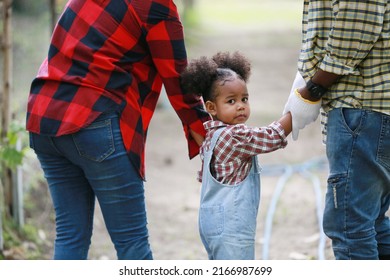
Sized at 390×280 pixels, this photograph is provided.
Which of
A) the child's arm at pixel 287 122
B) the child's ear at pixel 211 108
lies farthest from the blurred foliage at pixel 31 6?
the child's arm at pixel 287 122

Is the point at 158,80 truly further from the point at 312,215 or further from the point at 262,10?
the point at 262,10

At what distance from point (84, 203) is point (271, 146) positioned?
90cm

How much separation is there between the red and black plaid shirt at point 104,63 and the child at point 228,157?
18cm

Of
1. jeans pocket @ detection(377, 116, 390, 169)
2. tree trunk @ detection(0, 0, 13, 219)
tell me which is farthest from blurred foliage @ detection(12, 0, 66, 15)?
jeans pocket @ detection(377, 116, 390, 169)

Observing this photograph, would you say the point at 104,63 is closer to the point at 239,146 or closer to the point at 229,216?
the point at 239,146

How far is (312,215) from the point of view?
5609 millimetres

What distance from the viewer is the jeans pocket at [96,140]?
275 centimetres

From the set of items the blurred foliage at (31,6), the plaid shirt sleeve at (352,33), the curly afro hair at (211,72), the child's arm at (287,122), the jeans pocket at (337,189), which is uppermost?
the plaid shirt sleeve at (352,33)

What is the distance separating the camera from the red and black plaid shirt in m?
2.73

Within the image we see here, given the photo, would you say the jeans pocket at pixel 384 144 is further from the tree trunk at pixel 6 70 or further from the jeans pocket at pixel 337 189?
the tree trunk at pixel 6 70

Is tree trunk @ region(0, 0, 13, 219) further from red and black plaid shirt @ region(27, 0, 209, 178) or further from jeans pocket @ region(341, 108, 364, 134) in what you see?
jeans pocket @ region(341, 108, 364, 134)

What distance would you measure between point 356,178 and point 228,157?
0.54 meters

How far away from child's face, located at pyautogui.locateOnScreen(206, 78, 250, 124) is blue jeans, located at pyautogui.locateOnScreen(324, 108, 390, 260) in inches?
15.2
